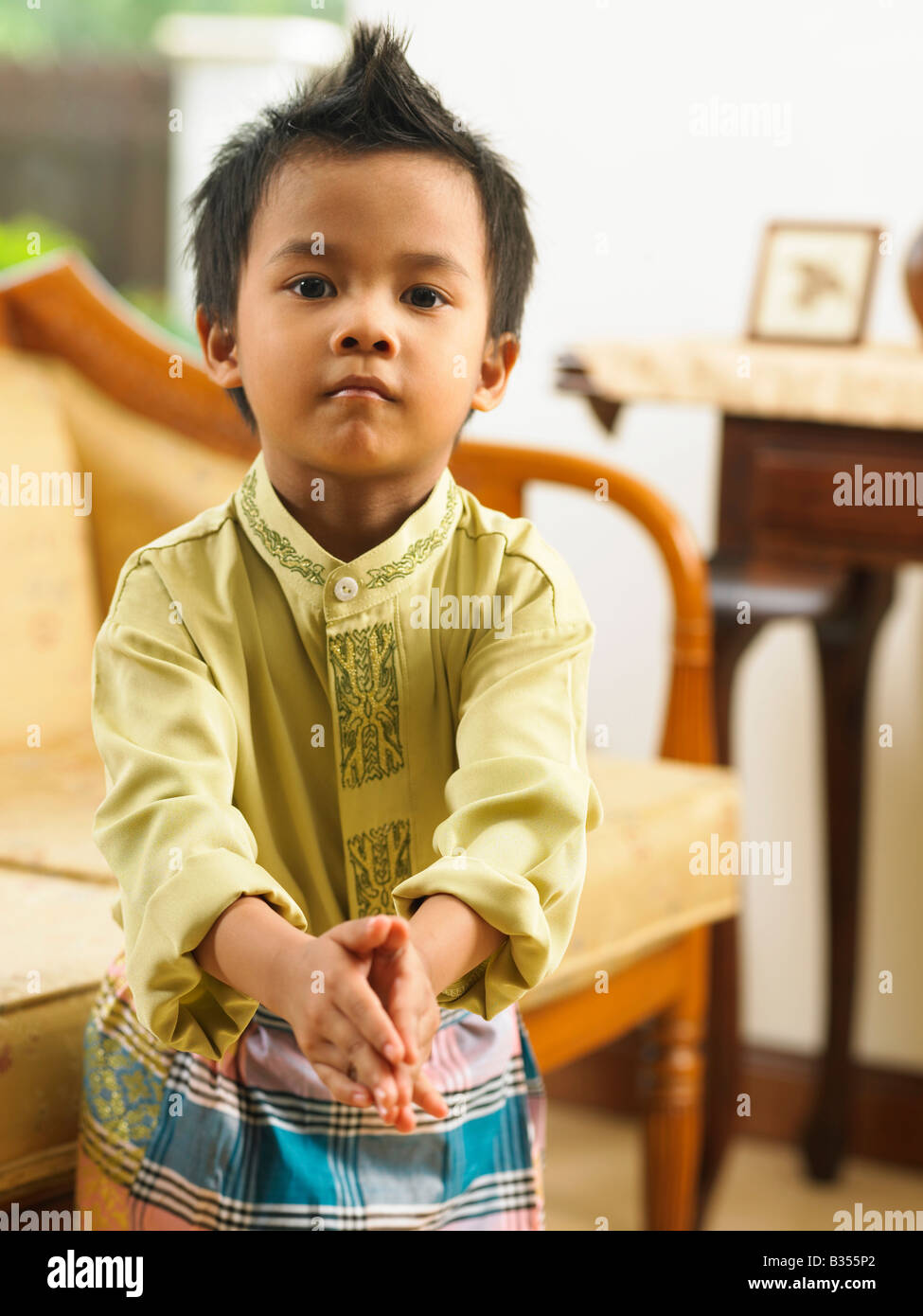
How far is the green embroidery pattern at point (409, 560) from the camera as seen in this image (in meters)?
0.42

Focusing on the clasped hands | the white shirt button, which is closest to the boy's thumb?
the clasped hands

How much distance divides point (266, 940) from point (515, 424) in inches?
48.8

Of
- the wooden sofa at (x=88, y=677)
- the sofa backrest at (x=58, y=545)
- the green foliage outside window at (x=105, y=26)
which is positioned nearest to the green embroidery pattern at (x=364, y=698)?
the wooden sofa at (x=88, y=677)

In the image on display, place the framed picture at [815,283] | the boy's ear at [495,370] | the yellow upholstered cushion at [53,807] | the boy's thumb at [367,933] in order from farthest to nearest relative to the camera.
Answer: the framed picture at [815,283] < the yellow upholstered cushion at [53,807] < the boy's ear at [495,370] < the boy's thumb at [367,933]

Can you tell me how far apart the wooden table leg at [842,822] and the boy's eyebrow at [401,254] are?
1.05 m

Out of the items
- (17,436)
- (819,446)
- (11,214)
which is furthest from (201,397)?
(11,214)

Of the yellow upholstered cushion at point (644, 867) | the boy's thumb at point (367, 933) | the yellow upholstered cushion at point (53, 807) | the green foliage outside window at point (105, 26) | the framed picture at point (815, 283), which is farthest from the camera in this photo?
the green foliage outside window at point (105, 26)

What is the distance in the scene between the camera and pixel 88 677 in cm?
108

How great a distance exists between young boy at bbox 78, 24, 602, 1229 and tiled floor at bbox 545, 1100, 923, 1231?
3.32 ft

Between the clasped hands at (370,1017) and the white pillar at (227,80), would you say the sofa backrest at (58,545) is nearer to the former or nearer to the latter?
the white pillar at (227,80)

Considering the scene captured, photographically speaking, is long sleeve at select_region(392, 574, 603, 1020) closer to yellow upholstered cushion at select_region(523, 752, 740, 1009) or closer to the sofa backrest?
yellow upholstered cushion at select_region(523, 752, 740, 1009)

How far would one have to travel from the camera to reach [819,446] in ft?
4.03

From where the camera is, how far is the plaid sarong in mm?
531

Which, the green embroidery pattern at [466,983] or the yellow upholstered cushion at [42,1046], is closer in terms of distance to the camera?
the green embroidery pattern at [466,983]
